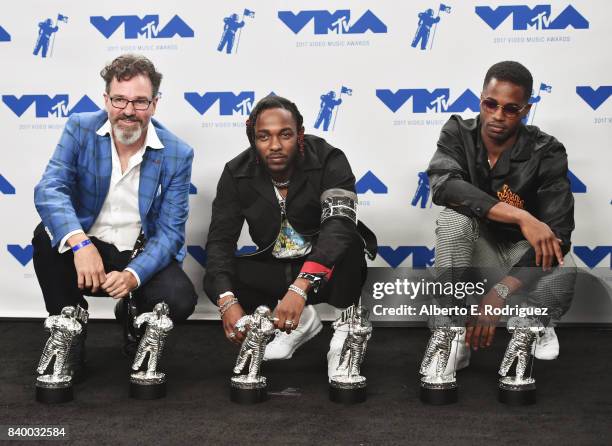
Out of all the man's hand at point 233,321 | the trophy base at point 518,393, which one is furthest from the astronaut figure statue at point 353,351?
the trophy base at point 518,393

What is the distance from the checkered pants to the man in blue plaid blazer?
88 cm

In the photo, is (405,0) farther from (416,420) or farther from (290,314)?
(416,420)

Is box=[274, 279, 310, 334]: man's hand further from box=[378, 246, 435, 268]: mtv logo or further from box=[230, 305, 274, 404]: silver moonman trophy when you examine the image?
box=[378, 246, 435, 268]: mtv logo

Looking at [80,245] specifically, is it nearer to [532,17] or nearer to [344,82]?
[344,82]

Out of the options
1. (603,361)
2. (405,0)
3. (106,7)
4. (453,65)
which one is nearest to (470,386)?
(603,361)

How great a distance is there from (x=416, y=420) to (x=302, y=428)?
0.32m

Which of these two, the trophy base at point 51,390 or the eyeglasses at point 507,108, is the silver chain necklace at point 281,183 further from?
the trophy base at point 51,390

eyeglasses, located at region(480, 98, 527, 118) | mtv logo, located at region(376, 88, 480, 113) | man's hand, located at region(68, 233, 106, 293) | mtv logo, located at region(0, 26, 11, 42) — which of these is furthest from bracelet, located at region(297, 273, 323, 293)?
mtv logo, located at region(0, 26, 11, 42)

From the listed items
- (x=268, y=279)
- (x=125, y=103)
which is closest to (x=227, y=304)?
(x=268, y=279)

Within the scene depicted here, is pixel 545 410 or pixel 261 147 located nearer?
pixel 545 410

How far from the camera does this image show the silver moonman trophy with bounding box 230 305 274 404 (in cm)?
245

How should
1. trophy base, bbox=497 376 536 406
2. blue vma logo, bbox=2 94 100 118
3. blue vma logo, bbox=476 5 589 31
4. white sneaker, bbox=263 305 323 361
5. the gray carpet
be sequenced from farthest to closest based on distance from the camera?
blue vma logo, bbox=2 94 100 118 < blue vma logo, bbox=476 5 589 31 < white sneaker, bbox=263 305 323 361 < trophy base, bbox=497 376 536 406 < the gray carpet

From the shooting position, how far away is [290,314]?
8.09 feet

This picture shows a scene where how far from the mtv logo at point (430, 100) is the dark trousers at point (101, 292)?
1264 mm
